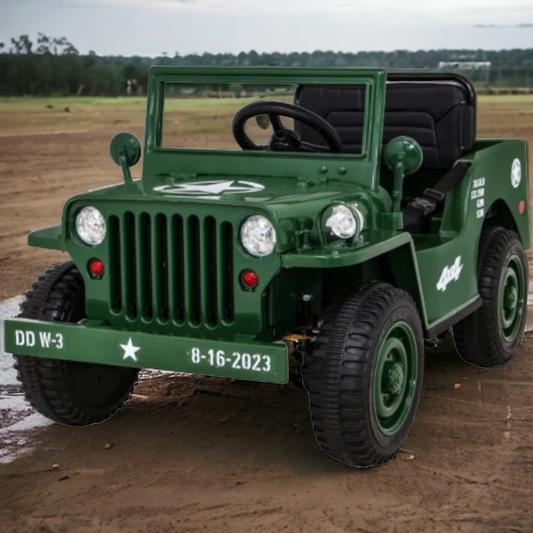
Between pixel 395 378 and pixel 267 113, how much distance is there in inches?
62.3

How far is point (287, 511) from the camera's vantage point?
453 cm

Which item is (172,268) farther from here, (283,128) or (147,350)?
(283,128)

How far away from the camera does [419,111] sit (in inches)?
257

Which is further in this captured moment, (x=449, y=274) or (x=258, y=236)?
(x=449, y=274)

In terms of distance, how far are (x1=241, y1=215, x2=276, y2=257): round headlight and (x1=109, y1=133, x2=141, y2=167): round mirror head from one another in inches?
45.2

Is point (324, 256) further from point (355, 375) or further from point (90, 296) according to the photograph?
point (90, 296)

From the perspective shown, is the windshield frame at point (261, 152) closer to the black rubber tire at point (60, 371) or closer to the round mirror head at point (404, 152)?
the round mirror head at point (404, 152)

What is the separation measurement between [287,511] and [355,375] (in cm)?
62

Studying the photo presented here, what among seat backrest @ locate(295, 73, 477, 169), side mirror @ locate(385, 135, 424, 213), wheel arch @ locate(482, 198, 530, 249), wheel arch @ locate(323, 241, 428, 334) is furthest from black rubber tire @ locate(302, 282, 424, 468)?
wheel arch @ locate(482, 198, 530, 249)

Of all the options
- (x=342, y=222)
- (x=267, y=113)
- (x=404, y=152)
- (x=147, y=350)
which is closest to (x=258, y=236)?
(x=342, y=222)

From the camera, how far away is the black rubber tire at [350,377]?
4.68 metres

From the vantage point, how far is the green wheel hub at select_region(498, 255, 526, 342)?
6691 millimetres

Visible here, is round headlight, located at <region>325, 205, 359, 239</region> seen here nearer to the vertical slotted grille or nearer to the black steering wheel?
the vertical slotted grille

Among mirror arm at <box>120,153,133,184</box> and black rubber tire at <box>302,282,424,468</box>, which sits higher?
mirror arm at <box>120,153,133,184</box>
